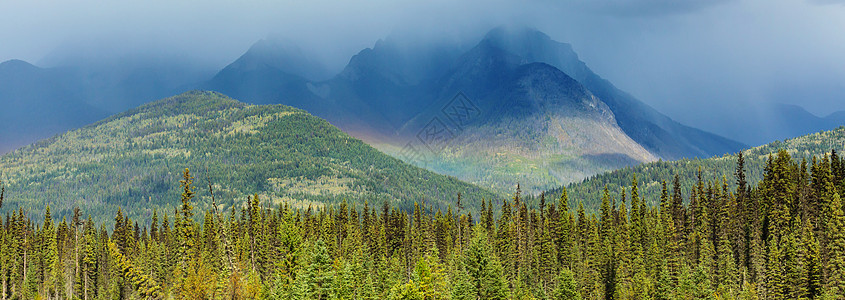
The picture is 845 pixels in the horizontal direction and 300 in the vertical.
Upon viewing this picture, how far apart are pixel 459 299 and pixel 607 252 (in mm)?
60795

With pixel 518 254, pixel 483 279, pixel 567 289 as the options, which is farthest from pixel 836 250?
pixel 518 254

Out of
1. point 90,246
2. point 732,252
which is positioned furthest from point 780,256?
point 90,246

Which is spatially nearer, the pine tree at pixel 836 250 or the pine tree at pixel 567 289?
the pine tree at pixel 836 250

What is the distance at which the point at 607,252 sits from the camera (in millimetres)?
125500

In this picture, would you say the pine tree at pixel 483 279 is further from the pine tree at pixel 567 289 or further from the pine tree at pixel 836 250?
the pine tree at pixel 836 250

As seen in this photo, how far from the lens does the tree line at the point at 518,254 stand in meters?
79.5

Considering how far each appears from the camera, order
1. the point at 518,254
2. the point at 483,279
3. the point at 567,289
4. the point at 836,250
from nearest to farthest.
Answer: the point at 483,279 < the point at 567,289 < the point at 836,250 < the point at 518,254

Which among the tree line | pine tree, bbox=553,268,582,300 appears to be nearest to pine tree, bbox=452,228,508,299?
the tree line

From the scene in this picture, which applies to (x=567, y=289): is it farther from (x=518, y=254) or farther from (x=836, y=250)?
(x=518, y=254)

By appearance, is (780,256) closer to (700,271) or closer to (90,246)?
(700,271)

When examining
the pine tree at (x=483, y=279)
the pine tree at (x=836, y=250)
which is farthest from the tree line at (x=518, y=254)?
the pine tree at (x=836, y=250)

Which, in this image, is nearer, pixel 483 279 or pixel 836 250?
pixel 483 279

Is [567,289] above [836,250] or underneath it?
underneath

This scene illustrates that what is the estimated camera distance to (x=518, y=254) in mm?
133750
